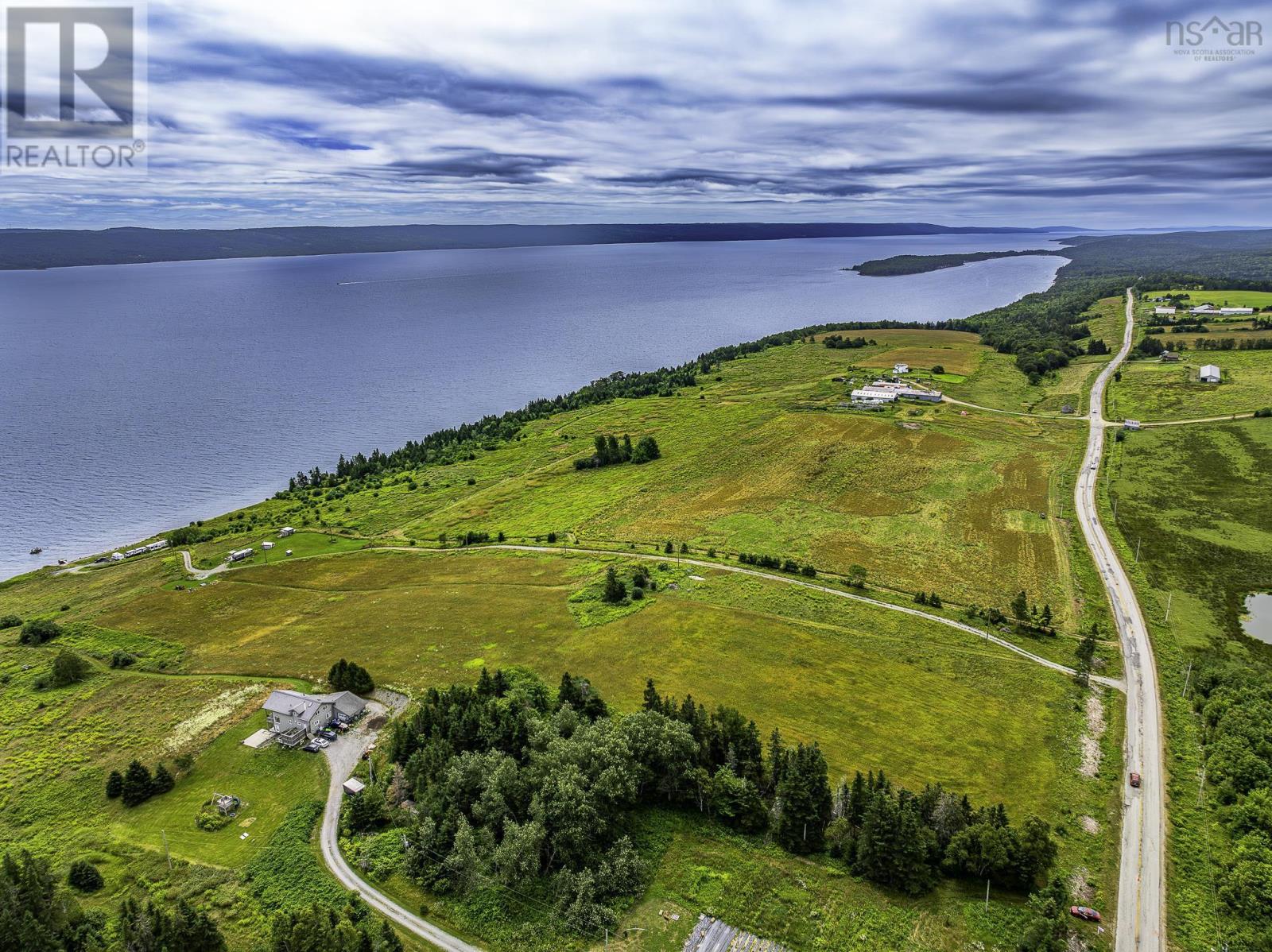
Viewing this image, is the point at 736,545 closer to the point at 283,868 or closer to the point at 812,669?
the point at 812,669

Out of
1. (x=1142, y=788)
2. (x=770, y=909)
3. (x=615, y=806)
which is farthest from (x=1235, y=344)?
(x=615, y=806)

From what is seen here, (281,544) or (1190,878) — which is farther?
(281,544)

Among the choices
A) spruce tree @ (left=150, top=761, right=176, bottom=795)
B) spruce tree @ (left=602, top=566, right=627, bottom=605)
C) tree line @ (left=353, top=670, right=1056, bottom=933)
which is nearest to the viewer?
tree line @ (left=353, top=670, right=1056, bottom=933)

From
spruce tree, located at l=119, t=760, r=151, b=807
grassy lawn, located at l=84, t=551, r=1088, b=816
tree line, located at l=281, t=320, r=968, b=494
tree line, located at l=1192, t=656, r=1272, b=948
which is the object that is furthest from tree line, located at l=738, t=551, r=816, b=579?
tree line, located at l=281, t=320, r=968, b=494

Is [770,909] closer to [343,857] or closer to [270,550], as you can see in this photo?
[343,857]

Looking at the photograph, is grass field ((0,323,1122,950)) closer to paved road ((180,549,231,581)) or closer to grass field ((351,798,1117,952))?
grass field ((351,798,1117,952))

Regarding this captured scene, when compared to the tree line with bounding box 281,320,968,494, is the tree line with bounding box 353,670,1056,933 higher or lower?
lower

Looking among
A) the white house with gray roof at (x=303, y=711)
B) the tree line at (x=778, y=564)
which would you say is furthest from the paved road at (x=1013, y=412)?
the white house with gray roof at (x=303, y=711)

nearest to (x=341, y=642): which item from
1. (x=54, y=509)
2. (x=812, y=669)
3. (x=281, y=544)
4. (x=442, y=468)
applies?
(x=281, y=544)
